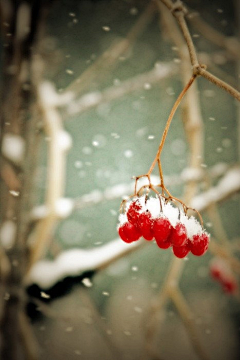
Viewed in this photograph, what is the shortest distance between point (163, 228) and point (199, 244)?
0.07 metres

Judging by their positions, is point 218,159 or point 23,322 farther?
point 218,159

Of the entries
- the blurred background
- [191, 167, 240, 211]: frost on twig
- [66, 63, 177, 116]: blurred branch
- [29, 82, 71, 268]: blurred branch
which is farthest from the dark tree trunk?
the blurred background

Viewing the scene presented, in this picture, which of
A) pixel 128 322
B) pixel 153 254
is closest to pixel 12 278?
pixel 153 254

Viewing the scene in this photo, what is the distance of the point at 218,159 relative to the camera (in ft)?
11.1

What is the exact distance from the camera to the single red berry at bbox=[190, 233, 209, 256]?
53 centimetres

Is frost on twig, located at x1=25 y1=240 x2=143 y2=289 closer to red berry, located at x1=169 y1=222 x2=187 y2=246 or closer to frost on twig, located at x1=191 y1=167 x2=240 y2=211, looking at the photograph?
frost on twig, located at x1=191 y1=167 x2=240 y2=211

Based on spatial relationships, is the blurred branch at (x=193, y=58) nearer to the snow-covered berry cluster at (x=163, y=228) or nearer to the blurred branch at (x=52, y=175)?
the snow-covered berry cluster at (x=163, y=228)

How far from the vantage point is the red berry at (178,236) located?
52 centimetres

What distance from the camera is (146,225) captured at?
0.53m

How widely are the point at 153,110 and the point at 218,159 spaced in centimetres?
80

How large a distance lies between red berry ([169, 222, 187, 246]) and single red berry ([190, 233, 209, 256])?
17 millimetres

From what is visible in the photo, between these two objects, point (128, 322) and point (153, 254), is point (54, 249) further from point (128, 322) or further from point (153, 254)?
point (128, 322)

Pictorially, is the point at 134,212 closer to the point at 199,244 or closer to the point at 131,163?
the point at 199,244

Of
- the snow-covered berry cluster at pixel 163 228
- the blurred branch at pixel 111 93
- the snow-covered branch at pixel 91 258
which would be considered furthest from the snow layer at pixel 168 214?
the blurred branch at pixel 111 93
